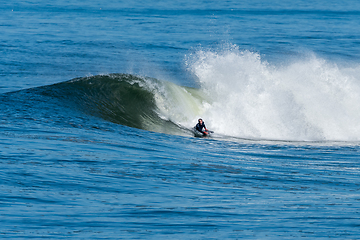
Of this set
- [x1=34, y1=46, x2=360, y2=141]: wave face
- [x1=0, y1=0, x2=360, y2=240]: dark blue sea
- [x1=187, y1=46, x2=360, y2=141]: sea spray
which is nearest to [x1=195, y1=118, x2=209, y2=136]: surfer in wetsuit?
[x1=0, y1=0, x2=360, y2=240]: dark blue sea

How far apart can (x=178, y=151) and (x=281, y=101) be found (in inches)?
307

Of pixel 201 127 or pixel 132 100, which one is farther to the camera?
pixel 132 100

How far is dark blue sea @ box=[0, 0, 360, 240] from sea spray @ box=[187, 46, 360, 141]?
0.06 metres

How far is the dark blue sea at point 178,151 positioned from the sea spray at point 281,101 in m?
0.06

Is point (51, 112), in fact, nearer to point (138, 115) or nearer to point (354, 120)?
point (138, 115)

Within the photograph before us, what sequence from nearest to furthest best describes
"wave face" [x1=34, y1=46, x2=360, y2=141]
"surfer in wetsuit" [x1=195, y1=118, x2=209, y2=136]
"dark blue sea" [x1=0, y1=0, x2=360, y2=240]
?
"dark blue sea" [x1=0, y1=0, x2=360, y2=240], "surfer in wetsuit" [x1=195, y1=118, x2=209, y2=136], "wave face" [x1=34, y1=46, x2=360, y2=141]

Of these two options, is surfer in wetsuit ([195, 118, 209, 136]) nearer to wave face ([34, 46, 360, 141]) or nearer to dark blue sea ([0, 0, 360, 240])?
dark blue sea ([0, 0, 360, 240])

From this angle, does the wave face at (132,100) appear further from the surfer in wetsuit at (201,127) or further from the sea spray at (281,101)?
the sea spray at (281,101)

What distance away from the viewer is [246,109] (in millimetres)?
18422

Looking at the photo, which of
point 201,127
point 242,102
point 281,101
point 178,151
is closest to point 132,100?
point 201,127

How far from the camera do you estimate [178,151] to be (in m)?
12.2

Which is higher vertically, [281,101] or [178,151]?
[281,101]

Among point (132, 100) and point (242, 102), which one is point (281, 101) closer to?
point (242, 102)

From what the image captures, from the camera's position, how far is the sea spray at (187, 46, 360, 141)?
56.1 ft
